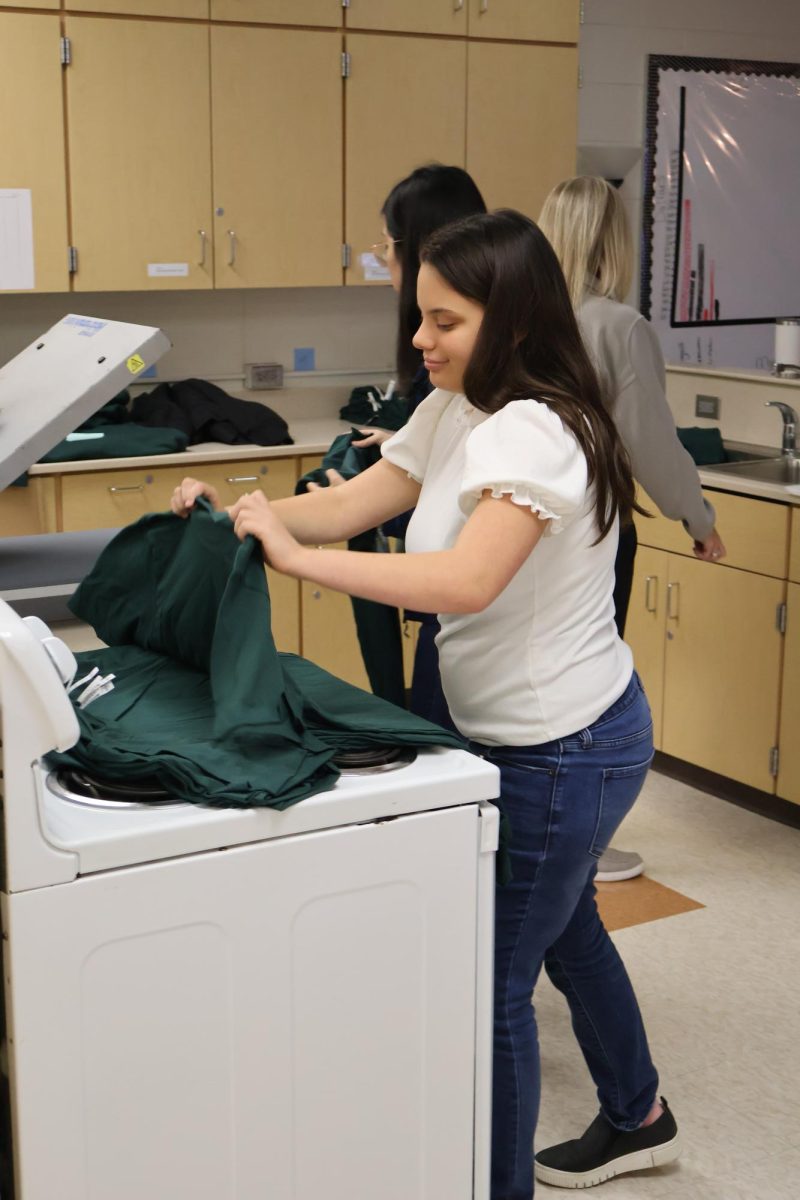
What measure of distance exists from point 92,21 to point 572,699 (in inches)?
126

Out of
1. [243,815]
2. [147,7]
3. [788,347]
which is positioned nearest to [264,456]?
[147,7]

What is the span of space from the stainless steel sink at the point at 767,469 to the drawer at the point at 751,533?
0.19 m

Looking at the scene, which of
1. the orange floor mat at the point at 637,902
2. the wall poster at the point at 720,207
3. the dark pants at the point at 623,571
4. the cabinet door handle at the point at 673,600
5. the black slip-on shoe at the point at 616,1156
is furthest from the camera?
the wall poster at the point at 720,207

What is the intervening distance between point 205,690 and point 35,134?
2.94m

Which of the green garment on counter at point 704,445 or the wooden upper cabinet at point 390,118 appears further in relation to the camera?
the wooden upper cabinet at point 390,118

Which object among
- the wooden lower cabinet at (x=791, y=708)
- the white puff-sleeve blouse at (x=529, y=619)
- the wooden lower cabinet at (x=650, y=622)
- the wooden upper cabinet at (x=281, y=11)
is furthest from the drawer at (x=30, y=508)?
the white puff-sleeve blouse at (x=529, y=619)

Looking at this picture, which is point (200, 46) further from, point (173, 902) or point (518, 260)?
point (173, 902)

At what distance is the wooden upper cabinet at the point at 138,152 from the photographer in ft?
13.5

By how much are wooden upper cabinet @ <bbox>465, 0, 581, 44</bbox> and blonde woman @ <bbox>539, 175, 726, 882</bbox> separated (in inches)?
87.6

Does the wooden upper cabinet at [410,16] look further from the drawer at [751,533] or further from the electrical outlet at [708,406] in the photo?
the drawer at [751,533]

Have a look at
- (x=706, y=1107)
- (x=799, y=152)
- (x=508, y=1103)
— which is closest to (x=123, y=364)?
(x=508, y=1103)

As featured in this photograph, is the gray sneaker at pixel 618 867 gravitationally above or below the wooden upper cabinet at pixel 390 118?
below

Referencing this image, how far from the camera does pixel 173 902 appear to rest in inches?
55.3

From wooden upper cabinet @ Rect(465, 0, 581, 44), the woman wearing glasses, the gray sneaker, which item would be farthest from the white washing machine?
wooden upper cabinet @ Rect(465, 0, 581, 44)
